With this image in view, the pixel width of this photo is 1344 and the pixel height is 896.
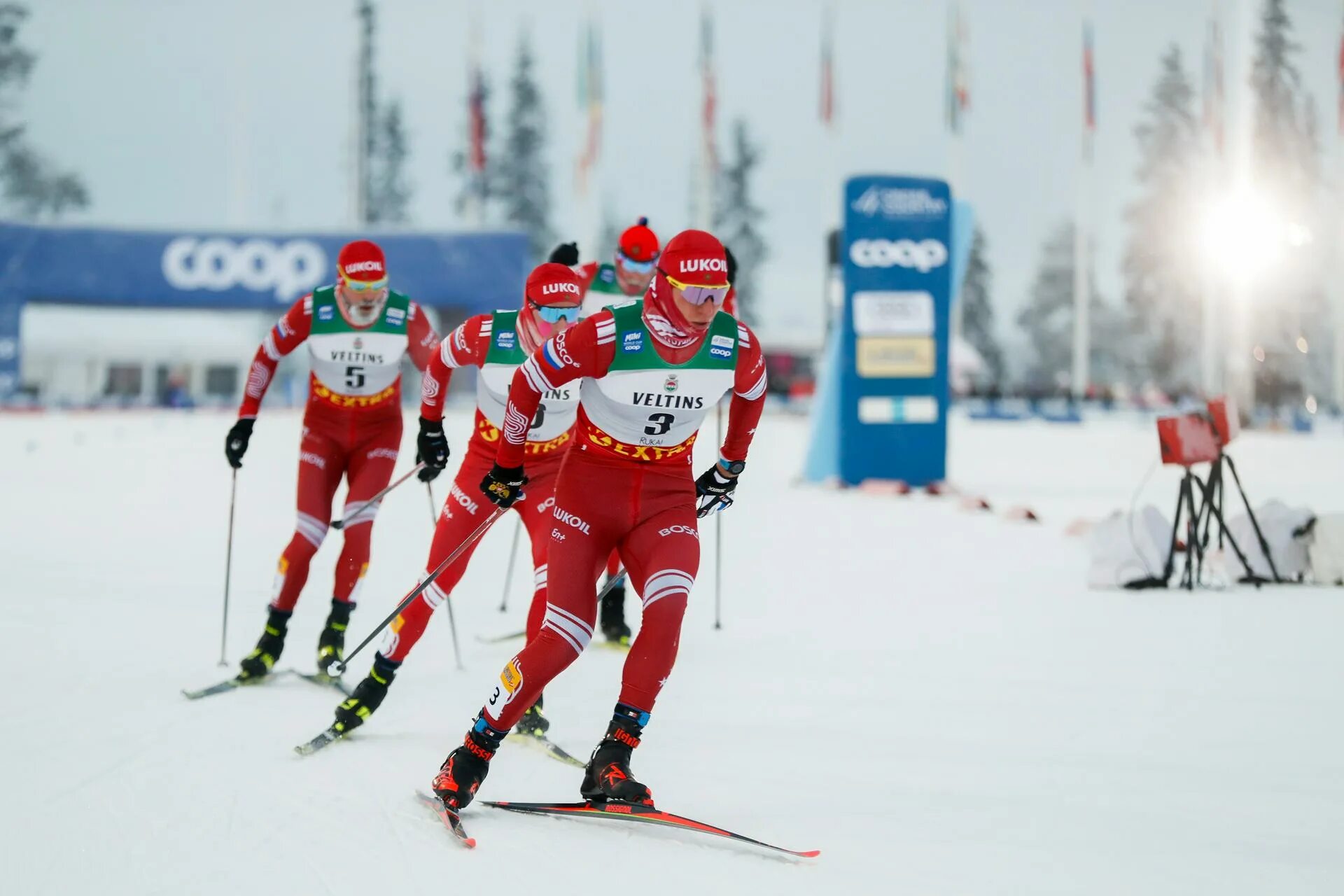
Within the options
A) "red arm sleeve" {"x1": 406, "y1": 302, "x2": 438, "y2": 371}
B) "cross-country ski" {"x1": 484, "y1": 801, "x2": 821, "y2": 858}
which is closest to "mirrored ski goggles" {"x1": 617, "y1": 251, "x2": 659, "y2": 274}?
"red arm sleeve" {"x1": 406, "y1": 302, "x2": 438, "y2": 371}

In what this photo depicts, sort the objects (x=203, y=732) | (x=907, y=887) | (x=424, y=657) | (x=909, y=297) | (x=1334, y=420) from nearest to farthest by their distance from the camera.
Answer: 1. (x=907, y=887)
2. (x=203, y=732)
3. (x=424, y=657)
4. (x=909, y=297)
5. (x=1334, y=420)

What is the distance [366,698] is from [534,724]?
2.38ft

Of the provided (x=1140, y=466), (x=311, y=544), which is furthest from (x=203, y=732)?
(x=1140, y=466)

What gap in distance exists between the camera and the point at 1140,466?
76.2ft

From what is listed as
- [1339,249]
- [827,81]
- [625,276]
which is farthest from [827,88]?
[625,276]

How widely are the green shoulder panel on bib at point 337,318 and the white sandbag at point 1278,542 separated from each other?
6.78m

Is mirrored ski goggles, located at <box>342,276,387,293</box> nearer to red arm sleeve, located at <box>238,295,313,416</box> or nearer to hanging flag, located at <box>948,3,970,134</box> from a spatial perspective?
red arm sleeve, located at <box>238,295,313,416</box>

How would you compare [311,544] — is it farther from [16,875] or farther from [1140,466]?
[1140,466]

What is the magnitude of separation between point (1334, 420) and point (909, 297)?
2458 cm

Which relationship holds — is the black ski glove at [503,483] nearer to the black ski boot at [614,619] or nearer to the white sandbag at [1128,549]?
the black ski boot at [614,619]

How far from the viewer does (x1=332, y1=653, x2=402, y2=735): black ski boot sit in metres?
5.72

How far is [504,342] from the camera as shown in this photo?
6461 mm

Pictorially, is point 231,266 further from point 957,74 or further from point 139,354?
point 957,74

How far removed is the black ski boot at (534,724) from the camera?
5840 millimetres
